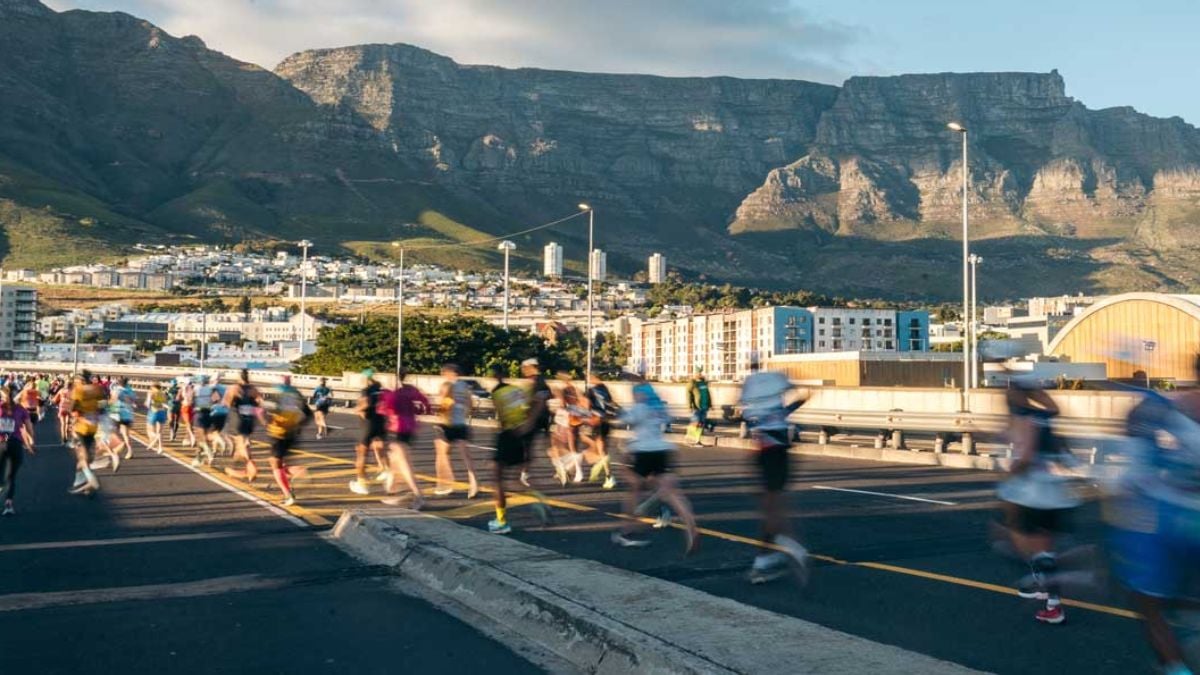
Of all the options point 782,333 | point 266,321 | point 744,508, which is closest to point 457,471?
point 744,508

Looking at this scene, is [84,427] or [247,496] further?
[84,427]

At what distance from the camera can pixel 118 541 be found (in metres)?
11.0

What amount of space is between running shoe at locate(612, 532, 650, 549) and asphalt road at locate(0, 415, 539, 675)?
235 cm

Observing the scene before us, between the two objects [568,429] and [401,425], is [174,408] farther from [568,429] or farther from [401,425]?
[401,425]

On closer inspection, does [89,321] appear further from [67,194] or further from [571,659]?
[571,659]

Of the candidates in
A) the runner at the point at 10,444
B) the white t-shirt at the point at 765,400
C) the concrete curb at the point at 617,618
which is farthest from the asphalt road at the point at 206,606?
the white t-shirt at the point at 765,400

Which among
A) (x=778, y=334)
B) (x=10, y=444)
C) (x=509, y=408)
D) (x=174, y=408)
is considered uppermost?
(x=778, y=334)

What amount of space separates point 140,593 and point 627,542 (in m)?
4.32

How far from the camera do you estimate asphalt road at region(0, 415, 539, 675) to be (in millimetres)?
6398

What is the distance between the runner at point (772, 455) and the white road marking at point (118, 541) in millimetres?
5642

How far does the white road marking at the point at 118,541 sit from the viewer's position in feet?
34.8

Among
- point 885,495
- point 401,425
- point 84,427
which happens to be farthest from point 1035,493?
point 84,427

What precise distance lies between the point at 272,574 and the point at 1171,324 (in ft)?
246

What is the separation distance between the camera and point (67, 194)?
19388cm
